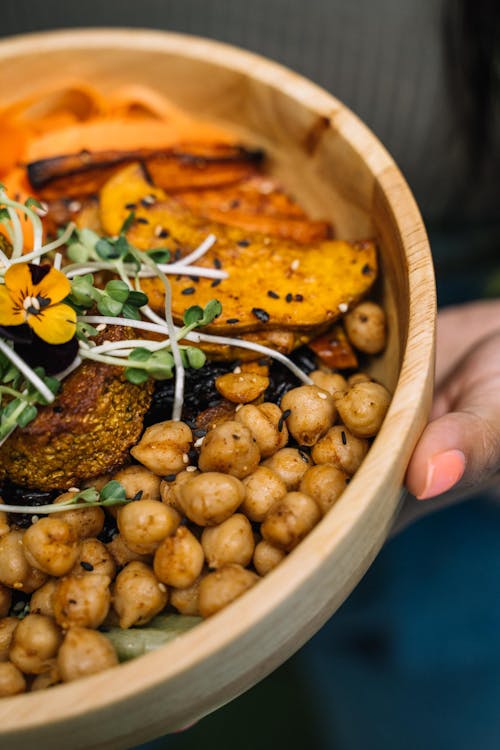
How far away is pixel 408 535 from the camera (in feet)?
8.89

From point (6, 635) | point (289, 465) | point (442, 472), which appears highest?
point (442, 472)

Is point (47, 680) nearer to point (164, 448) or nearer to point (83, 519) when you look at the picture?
point (83, 519)

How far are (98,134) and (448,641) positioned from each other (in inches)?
80.7

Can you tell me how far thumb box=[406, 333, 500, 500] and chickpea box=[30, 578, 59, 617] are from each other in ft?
2.21

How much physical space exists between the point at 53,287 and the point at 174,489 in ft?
1.46

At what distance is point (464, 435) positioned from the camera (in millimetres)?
1315

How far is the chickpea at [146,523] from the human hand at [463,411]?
437 mm

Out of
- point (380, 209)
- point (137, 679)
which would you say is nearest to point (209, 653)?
point (137, 679)

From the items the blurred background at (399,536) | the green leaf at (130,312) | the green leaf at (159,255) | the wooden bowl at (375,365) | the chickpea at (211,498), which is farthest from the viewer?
the blurred background at (399,536)

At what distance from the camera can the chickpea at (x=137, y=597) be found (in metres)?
1.22

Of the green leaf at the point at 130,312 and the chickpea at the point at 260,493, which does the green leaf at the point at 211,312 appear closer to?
the green leaf at the point at 130,312

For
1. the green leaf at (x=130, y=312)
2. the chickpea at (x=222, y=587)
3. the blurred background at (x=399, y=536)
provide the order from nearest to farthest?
the chickpea at (x=222, y=587), the green leaf at (x=130, y=312), the blurred background at (x=399, y=536)

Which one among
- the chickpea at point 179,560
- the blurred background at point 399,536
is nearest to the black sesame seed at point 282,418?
the chickpea at point 179,560

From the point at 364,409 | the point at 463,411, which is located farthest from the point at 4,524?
the point at 463,411
